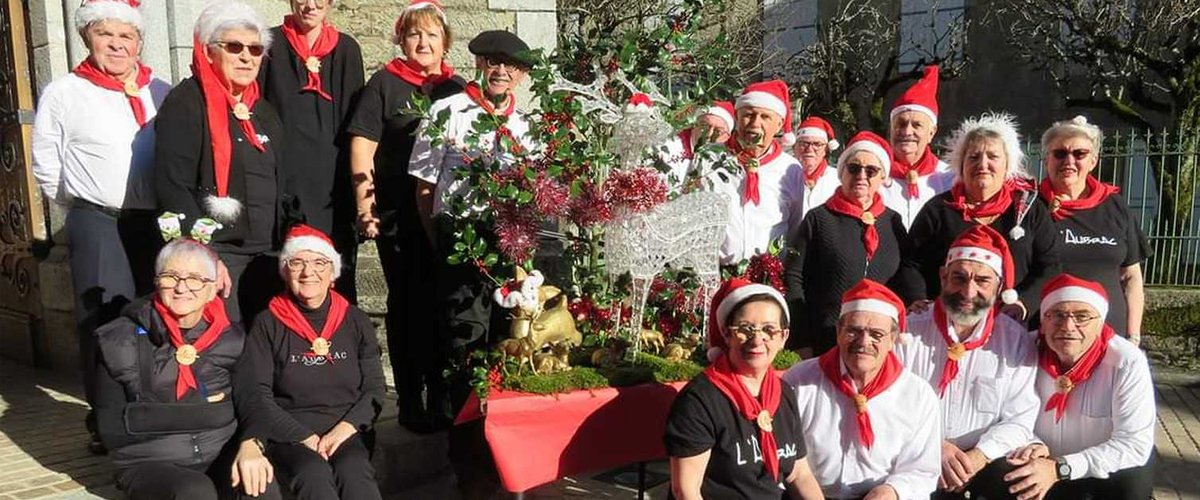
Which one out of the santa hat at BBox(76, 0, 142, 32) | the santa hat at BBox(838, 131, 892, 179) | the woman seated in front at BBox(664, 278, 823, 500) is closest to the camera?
the woman seated in front at BBox(664, 278, 823, 500)

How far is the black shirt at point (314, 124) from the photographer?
3.94 meters

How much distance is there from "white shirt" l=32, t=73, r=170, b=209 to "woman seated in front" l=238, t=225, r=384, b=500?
0.86m

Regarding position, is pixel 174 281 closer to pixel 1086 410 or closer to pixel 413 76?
pixel 413 76

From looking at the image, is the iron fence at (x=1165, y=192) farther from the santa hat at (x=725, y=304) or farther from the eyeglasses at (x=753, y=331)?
the eyeglasses at (x=753, y=331)

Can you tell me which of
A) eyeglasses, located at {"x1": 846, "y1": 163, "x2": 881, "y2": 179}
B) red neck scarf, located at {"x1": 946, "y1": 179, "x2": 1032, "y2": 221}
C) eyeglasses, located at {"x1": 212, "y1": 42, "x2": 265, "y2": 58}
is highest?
eyeglasses, located at {"x1": 212, "y1": 42, "x2": 265, "y2": 58}

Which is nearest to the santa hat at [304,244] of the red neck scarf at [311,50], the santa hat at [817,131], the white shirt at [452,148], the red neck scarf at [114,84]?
the white shirt at [452,148]

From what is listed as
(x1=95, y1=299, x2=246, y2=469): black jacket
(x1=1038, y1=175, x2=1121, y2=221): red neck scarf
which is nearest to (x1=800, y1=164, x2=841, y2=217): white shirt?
(x1=1038, y1=175, x2=1121, y2=221): red neck scarf

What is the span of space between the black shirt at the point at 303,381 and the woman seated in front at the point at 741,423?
4.27ft

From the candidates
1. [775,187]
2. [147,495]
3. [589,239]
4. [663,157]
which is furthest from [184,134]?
[775,187]

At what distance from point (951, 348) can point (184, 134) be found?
10.00ft

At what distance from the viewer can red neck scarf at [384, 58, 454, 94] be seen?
3928mm

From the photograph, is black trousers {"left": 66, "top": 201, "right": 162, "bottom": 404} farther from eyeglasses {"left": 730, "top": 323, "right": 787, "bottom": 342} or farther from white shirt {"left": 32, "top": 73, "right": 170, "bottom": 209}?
eyeglasses {"left": 730, "top": 323, "right": 787, "bottom": 342}

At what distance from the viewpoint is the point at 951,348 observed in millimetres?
3221

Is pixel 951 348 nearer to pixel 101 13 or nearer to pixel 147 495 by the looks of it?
pixel 147 495
